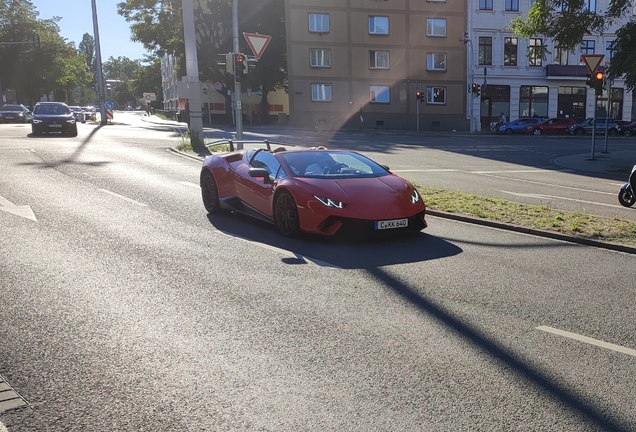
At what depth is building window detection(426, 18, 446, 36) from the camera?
52.7 meters

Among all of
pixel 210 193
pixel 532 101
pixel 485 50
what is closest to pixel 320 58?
pixel 485 50

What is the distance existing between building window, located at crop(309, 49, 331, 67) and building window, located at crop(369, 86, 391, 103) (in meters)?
4.53

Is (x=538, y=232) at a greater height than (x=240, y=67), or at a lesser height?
lesser

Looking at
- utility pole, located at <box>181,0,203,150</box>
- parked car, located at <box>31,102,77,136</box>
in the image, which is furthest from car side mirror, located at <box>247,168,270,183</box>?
parked car, located at <box>31,102,77,136</box>

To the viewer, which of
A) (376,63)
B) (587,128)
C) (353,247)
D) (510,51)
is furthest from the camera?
(510,51)

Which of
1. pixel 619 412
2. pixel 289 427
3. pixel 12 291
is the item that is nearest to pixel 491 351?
pixel 619 412

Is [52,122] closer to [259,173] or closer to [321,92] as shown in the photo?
[259,173]

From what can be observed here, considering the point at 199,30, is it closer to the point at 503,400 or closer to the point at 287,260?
the point at 287,260

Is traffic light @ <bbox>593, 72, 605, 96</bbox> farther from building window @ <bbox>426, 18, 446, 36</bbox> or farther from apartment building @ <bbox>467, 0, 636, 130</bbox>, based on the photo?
building window @ <bbox>426, 18, 446, 36</bbox>

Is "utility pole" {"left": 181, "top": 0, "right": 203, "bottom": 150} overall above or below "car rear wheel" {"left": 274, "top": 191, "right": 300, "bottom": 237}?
above

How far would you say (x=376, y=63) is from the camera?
172ft

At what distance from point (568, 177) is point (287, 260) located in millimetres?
13373

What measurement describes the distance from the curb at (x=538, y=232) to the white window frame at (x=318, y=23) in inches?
1723

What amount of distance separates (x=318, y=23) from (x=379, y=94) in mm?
8099
